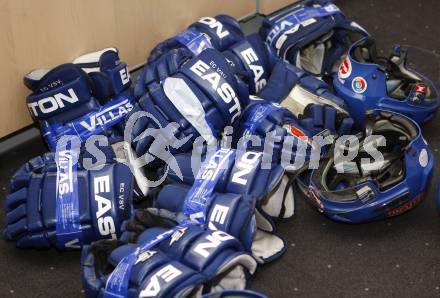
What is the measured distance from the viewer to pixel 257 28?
8.42 feet

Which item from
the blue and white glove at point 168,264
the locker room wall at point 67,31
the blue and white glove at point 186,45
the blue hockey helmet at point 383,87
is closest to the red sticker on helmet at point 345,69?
the blue hockey helmet at point 383,87

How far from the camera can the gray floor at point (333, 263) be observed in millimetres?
1699

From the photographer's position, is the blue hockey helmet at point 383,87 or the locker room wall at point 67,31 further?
the blue hockey helmet at point 383,87

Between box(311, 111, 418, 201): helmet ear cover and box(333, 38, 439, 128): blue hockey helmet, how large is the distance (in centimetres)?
14

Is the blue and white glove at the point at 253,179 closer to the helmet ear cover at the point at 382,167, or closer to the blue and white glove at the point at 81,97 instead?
the helmet ear cover at the point at 382,167

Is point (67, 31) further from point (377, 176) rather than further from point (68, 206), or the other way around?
point (377, 176)

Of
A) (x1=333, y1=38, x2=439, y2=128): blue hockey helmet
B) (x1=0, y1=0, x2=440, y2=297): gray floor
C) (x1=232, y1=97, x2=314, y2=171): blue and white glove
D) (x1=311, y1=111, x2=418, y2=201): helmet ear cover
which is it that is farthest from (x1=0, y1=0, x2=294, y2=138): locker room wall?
(x1=311, y1=111, x2=418, y2=201): helmet ear cover

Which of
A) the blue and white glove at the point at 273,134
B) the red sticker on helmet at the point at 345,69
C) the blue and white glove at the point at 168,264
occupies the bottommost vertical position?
the blue and white glove at the point at 168,264

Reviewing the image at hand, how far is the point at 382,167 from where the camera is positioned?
6.23 ft

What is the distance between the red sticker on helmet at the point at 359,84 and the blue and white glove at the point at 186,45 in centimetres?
40

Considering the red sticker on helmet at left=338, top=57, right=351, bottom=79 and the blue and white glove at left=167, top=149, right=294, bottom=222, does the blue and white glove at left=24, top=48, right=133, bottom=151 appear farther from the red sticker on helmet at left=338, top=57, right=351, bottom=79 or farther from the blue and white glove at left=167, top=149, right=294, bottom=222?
the red sticker on helmet at left=338, top=57, right=351, bottom=79

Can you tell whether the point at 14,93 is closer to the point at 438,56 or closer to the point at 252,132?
the point at 252,132

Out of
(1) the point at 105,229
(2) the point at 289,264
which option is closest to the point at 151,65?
(1) the point at 105,229

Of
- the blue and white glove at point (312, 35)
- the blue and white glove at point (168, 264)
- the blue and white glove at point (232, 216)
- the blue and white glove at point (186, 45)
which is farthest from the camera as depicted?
the blue and white glove at point (312, 35)
